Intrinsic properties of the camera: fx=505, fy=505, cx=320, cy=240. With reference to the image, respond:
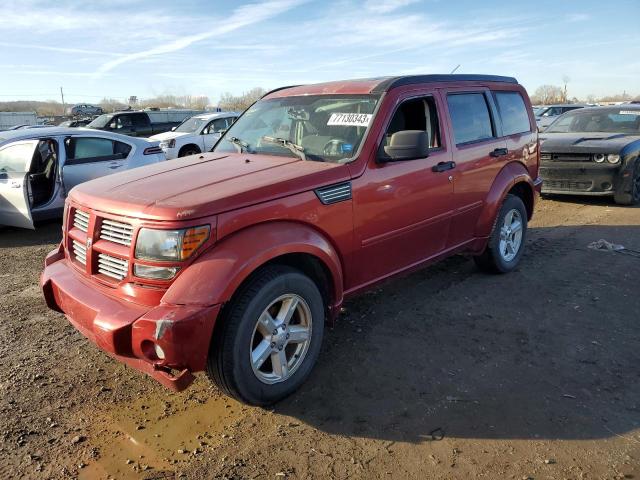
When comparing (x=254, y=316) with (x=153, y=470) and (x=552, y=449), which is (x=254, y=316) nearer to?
(x=153, y=470)

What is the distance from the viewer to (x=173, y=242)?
9.05 ft

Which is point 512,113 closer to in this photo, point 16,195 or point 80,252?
point 80,252

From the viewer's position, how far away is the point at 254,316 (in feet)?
9.50

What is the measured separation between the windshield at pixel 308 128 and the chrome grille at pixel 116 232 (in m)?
1.41

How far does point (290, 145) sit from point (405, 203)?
100 cm

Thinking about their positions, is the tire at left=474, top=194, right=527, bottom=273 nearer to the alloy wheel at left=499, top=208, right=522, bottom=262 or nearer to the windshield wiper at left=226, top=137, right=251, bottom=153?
the alloy wheel at left=499, top=208, right=522, bottom=262

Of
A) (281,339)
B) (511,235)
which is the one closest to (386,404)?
(281,339)

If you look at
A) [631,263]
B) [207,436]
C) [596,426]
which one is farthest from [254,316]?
[631,263]

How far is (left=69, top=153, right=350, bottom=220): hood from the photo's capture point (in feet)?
9.37

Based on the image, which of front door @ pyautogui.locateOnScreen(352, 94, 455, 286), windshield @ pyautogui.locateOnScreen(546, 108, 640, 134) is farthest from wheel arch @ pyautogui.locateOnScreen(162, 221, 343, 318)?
windshield @ pyautogui.locateOnScreen(546, 108, 640, 134)

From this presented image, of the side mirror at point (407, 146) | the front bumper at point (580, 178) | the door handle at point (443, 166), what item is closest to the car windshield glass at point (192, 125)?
the front bumper at point (580, 178)

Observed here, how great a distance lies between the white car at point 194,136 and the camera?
1320 cm

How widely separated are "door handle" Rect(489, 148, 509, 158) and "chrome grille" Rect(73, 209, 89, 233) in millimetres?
3612

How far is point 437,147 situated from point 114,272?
2774 mm
